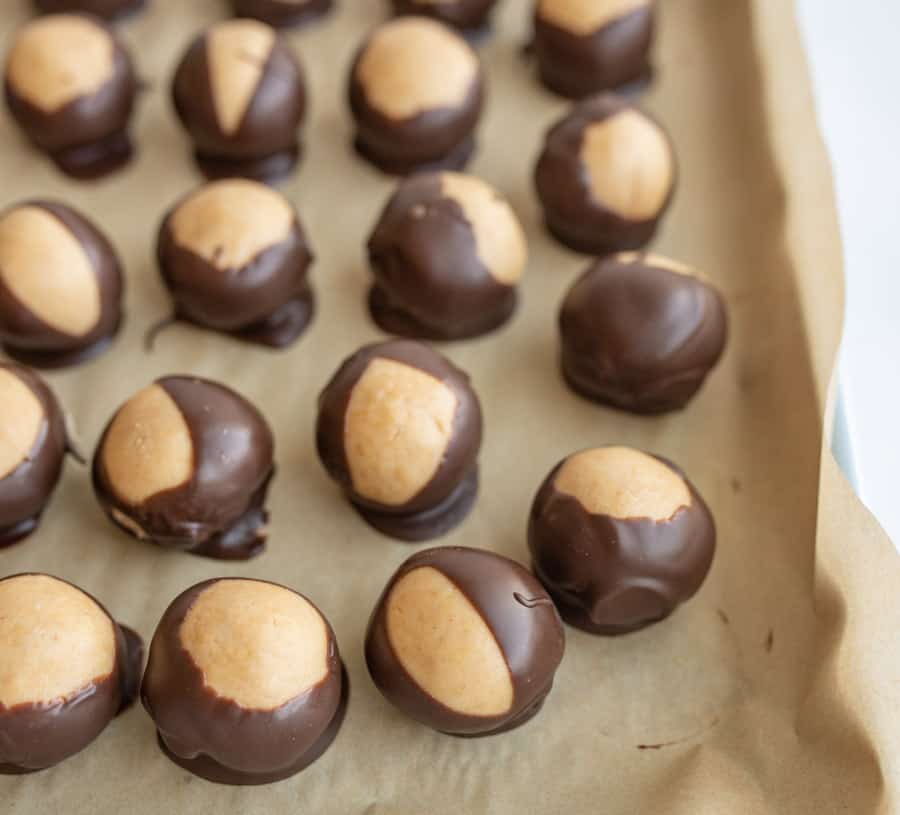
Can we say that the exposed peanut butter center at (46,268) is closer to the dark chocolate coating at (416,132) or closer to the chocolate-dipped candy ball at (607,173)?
the dark chocolate coating at (416,132)

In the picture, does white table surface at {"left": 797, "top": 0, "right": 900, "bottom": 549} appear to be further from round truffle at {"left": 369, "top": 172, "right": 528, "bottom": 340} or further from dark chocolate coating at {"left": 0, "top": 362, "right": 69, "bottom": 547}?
dark chocolate coating at {"left": 0, "top": 362, "right": 69, "bottom": 547}

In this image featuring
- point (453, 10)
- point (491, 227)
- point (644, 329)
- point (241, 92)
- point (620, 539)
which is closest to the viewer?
point (620, 539)

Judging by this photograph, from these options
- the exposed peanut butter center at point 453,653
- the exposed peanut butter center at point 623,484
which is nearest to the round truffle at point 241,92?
the exposed peanut butter center at point 623,484

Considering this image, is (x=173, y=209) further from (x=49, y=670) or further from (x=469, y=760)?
(x=469, y=760)

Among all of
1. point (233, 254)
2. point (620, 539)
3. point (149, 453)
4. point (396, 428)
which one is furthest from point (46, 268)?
point (620, 539)

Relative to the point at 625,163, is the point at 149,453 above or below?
below

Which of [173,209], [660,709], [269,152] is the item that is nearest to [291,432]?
[173,209]

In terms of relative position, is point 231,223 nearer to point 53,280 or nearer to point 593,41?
point 53,280

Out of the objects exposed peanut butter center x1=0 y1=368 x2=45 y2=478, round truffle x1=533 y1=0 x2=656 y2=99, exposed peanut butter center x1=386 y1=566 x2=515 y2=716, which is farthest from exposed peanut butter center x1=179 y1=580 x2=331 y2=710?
round truffle x1=533 y1=0 x2=656 y2=99
